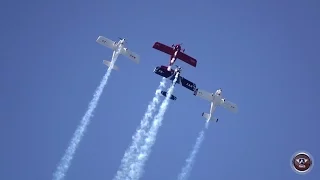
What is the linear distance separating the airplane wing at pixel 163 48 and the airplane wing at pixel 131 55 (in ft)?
20.5

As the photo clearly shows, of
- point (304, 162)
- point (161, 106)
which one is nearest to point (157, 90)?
point (161, 106)

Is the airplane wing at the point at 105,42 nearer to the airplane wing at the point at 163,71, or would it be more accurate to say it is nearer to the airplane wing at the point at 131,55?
the airplane wing at the point at 131,55

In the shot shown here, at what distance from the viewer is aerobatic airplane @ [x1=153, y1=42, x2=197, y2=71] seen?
110m

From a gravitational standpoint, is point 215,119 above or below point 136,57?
below

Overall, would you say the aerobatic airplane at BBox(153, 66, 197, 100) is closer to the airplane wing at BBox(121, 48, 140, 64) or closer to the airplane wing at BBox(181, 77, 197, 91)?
the airplane wing at BBox(181, 77, 197, 91)

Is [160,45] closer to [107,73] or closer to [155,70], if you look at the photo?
[155,70]

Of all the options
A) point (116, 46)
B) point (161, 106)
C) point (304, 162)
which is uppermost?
point (116, 46)

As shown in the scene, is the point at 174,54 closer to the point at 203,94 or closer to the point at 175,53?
the point at 175,53

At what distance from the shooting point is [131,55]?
11288 centimetres

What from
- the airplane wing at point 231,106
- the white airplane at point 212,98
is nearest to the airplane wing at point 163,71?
the white airplane at point 212,98

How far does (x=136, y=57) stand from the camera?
11375cm

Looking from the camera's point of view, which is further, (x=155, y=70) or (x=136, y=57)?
(x=136, y=57)

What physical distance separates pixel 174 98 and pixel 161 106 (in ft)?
14.5

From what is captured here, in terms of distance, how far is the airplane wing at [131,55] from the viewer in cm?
11188
